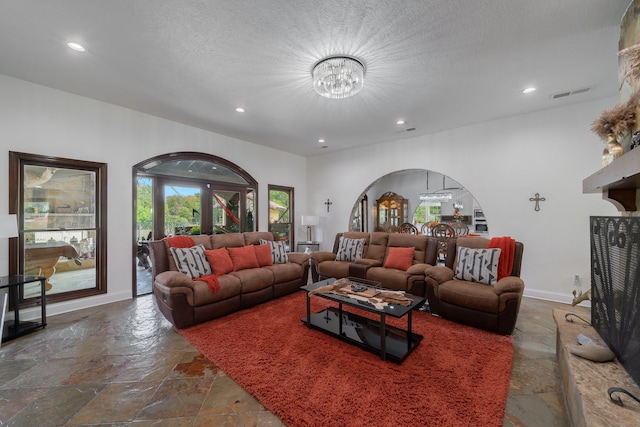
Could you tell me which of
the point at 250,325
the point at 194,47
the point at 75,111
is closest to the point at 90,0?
the point at 194,47

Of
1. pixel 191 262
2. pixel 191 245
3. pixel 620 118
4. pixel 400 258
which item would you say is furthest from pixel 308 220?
pixel 620 118

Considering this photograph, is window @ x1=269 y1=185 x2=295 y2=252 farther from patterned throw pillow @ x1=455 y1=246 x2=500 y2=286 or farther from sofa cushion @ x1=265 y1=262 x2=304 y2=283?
patterned throw pillow @ x1=455 y1=246 x2=500 y2=286

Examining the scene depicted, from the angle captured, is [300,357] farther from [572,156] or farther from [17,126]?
[572,156]

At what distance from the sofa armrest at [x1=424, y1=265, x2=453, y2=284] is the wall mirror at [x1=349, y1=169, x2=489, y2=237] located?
201 inches

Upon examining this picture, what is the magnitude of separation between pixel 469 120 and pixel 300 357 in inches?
176

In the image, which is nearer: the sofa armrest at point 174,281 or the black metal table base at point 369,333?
the black metal table base at point 369,333

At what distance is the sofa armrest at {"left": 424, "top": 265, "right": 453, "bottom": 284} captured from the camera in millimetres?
3133

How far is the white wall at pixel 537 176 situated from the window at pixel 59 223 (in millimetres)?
5549

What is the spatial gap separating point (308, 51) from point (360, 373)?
2922 millimetres

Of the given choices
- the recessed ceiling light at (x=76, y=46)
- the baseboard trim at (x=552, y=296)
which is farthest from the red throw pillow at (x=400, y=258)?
the recessed ceiling light at (x=76, y=46)

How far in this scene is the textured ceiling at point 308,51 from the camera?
6.52 feet

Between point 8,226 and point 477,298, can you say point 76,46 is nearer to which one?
point 8,226

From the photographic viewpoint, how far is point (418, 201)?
9.29 m

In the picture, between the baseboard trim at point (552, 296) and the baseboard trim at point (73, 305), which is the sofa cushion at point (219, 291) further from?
the baseboard trim at point (552, 296)
